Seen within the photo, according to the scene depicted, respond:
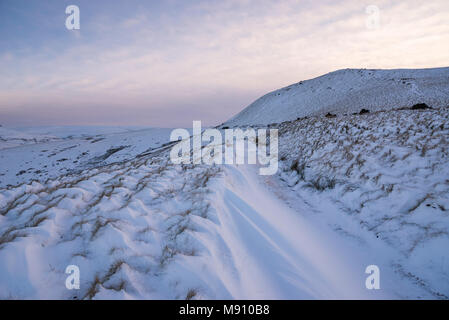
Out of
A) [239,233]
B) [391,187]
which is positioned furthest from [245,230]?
[391,187]

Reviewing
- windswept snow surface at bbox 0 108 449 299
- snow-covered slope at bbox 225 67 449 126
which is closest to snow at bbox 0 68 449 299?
windswept snow surface at bbox 0 108 449 299

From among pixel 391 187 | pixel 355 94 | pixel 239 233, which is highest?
pixel 355 94

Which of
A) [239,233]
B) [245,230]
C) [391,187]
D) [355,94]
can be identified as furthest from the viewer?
[355,94]

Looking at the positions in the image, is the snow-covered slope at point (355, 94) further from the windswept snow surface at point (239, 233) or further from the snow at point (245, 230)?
the windswept snow surface at point (239, 233)

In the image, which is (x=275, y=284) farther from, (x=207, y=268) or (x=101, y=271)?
(x=101, y=271)

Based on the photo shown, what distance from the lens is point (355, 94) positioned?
103ft

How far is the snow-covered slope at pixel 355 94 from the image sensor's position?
76.2 feet

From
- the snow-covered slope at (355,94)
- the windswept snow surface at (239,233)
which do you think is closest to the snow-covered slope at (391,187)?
the windswept snow surface at (239,233)

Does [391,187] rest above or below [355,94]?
below

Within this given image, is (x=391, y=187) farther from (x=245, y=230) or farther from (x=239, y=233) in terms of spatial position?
(x=239, y=233)

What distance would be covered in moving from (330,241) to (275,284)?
205cm

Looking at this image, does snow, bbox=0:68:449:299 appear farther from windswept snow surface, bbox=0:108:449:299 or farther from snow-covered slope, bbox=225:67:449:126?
snow-covered slope, bbox=225:67:449:126

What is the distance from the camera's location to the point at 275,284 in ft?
9.81
